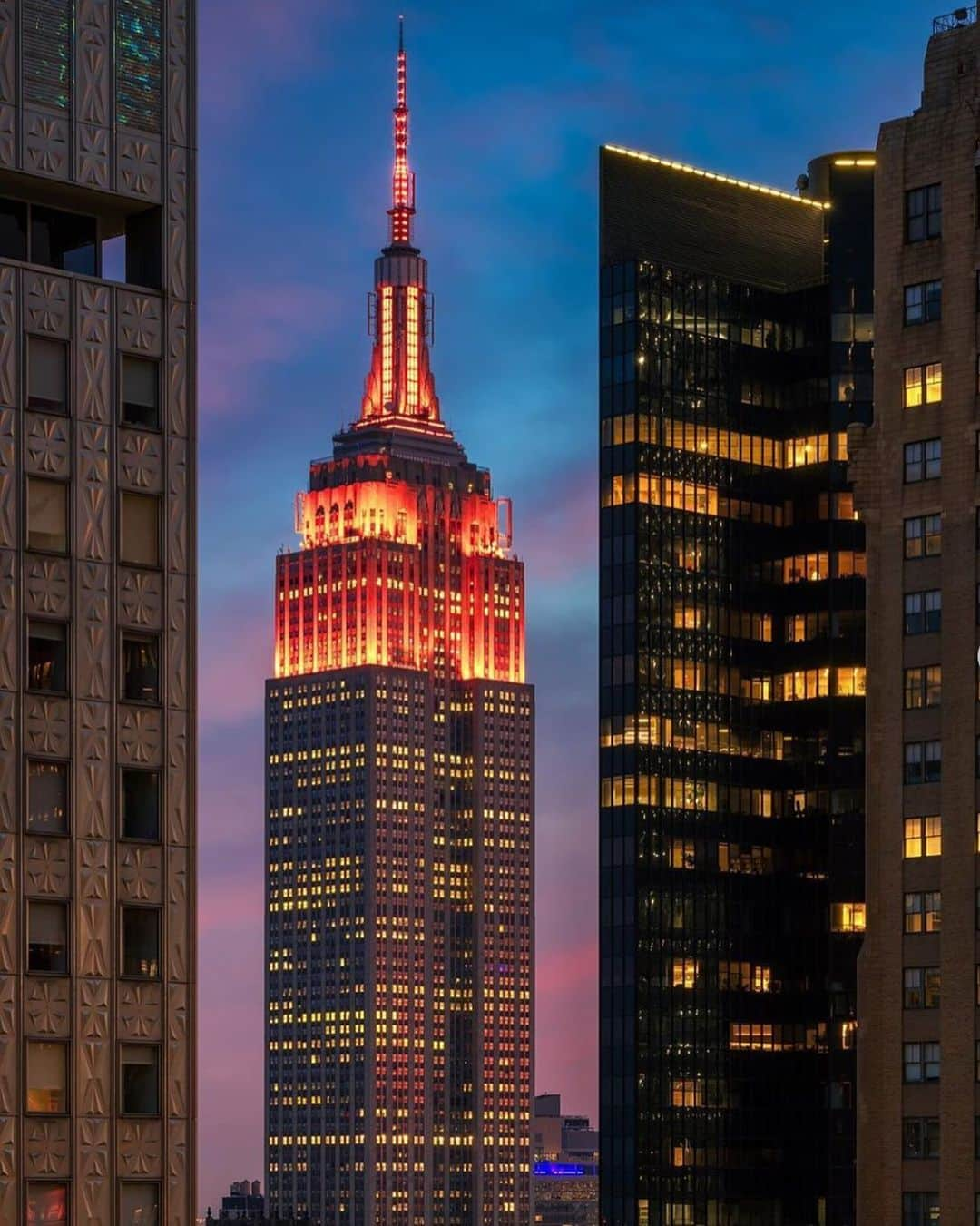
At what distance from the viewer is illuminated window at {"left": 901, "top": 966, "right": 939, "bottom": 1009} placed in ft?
535

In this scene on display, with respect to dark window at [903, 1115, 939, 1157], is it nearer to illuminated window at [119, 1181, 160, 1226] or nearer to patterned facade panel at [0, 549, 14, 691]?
illuminated window at [119, 1181, 160, 1226]

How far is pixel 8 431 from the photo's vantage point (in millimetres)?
88938

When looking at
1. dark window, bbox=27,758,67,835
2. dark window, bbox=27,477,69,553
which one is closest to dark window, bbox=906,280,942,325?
dark window, bbox=27,477,69,553

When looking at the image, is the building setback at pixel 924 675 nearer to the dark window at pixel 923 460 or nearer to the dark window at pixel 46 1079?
the dark window at pixel 923 460

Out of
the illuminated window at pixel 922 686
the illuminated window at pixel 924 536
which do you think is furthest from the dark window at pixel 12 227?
the illuminated window at pixel 924 536

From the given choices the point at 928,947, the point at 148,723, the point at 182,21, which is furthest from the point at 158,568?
the point at 928,947

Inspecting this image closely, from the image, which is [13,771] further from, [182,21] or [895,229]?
[895,229]

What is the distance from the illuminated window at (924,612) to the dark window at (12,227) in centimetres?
8138

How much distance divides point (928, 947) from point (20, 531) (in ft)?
278

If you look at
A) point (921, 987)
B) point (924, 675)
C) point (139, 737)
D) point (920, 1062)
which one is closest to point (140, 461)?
point (139, 737)

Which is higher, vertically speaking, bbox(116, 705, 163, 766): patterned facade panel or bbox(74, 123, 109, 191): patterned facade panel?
bbox(74, 123, 109, 191): patterned facade panel

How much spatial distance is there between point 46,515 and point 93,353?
507cm

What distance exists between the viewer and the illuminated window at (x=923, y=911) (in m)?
163

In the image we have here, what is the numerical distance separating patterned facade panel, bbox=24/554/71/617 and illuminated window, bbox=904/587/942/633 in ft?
272
